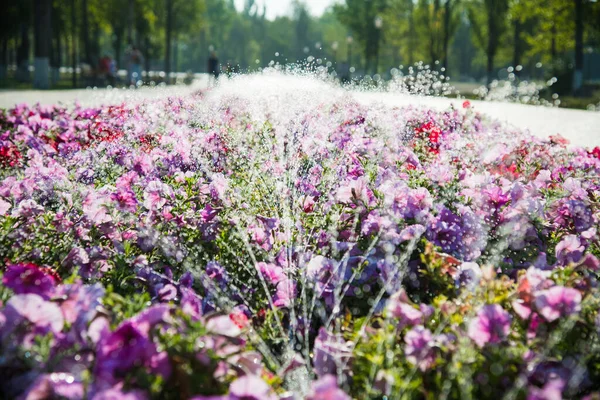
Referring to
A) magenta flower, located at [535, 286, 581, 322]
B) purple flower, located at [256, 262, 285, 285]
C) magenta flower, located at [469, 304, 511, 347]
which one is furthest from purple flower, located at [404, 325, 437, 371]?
purple flower, located at [256, 262, 285, 285]

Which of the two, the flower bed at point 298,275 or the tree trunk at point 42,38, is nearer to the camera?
the flower bed at point 298,275

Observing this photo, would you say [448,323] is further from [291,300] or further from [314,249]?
[314,249]

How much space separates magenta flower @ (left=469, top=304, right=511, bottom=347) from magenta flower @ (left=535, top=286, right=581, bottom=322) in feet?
0.43

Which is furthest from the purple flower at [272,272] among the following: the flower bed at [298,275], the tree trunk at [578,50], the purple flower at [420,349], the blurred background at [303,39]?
the tree trunk at [578,50]

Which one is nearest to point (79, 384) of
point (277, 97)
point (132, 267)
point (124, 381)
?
point (124, 381)

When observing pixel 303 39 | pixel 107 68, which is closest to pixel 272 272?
pixel 107 68

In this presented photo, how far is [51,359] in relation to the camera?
1662 mm

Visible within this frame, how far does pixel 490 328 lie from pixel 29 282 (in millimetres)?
1428

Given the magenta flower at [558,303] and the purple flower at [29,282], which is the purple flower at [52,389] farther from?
the magenta flower at [558,303]

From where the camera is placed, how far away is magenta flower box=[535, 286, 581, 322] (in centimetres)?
191

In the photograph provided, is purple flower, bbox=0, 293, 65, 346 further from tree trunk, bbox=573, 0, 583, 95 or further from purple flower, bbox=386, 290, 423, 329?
tree trunk, bbox=573, 0, 583, 95

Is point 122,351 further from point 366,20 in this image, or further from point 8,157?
point 366,20

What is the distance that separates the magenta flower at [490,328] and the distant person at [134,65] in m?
27.5

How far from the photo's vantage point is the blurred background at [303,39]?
1134 inches
